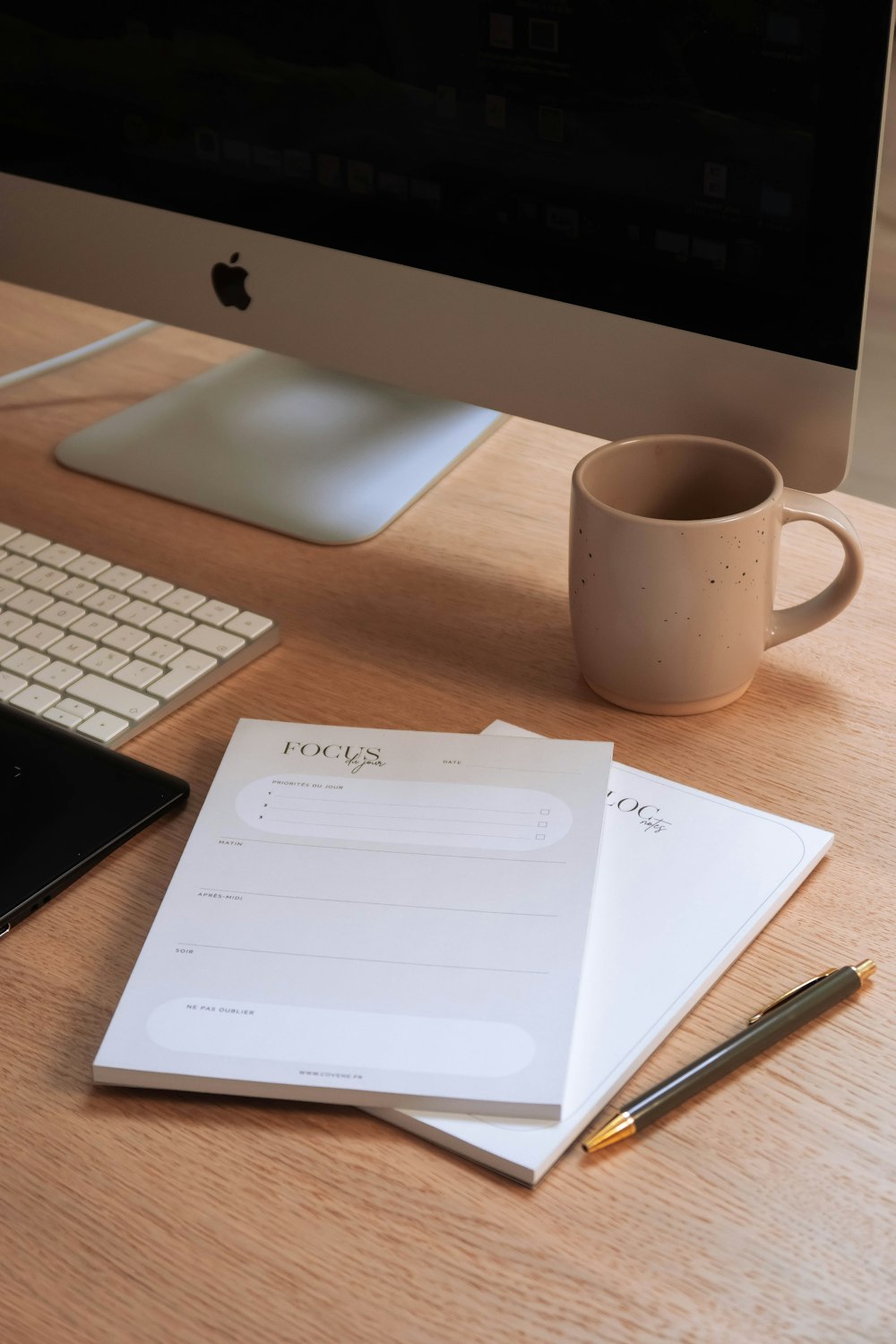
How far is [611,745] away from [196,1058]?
0.23 metres

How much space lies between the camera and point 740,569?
0.59 metres

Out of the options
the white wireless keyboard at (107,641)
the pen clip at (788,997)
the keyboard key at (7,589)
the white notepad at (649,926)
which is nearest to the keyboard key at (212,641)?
the white wireless keyboard at (107,641)

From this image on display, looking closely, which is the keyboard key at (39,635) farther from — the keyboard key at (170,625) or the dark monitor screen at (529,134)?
the dark monitor screen at (529,134)

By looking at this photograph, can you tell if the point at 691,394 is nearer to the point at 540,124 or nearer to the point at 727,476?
the point at 727,476

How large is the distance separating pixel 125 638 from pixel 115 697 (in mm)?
49

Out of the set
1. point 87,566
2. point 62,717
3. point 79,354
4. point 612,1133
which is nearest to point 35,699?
point 62,717

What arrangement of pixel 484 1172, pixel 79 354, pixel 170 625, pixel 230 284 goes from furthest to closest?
pixel 79 354, pixel 230 284, pixel 170 625, pixel 484 1172

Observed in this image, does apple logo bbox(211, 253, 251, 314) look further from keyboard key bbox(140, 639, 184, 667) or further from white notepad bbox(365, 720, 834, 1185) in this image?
white notepad bbox(365, 720, 834, 1185)

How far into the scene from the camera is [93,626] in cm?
68

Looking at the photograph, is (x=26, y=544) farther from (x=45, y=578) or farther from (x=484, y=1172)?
(x=484, y=1172)

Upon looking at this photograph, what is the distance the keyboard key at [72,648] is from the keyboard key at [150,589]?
47mm

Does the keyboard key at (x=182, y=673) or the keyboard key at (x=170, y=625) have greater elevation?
the keyboard key at (x=170, y=625)

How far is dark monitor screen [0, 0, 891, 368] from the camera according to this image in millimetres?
574

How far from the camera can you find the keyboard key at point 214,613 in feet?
2.27
